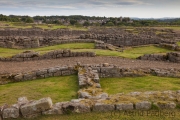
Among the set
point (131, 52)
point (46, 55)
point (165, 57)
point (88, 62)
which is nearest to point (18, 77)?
point (88, 62)

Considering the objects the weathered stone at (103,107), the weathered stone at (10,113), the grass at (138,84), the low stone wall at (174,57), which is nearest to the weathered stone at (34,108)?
the weathered stone at (10,113)

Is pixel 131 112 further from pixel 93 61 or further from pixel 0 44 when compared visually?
pixel 0 44

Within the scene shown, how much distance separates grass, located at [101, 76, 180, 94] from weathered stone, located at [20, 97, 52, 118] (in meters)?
5.05

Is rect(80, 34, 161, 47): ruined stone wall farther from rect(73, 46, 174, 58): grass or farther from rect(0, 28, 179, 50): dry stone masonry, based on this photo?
rect(73, 46, 174, 58): grass

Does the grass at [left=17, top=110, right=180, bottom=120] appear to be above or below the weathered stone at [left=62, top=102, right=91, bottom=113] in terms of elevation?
below

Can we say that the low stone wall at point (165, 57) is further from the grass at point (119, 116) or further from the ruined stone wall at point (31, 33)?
the ruined stone wall at point (31, 33)

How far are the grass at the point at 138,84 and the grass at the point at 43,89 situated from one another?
87.1 inches

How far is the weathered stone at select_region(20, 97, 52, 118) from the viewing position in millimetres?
8734

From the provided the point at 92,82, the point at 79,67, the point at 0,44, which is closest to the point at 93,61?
the point at 79,67

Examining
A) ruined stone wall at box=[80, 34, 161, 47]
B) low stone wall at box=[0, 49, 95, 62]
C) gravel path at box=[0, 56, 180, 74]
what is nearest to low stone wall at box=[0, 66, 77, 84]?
gravel path at box=[0, 56, 180, 74]

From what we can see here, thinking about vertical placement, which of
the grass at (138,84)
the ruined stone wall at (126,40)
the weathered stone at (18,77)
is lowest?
the grass at (138,84)

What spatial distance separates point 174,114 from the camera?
8.89 metres

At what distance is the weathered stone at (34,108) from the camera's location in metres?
8.73

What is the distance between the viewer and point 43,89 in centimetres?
1308
